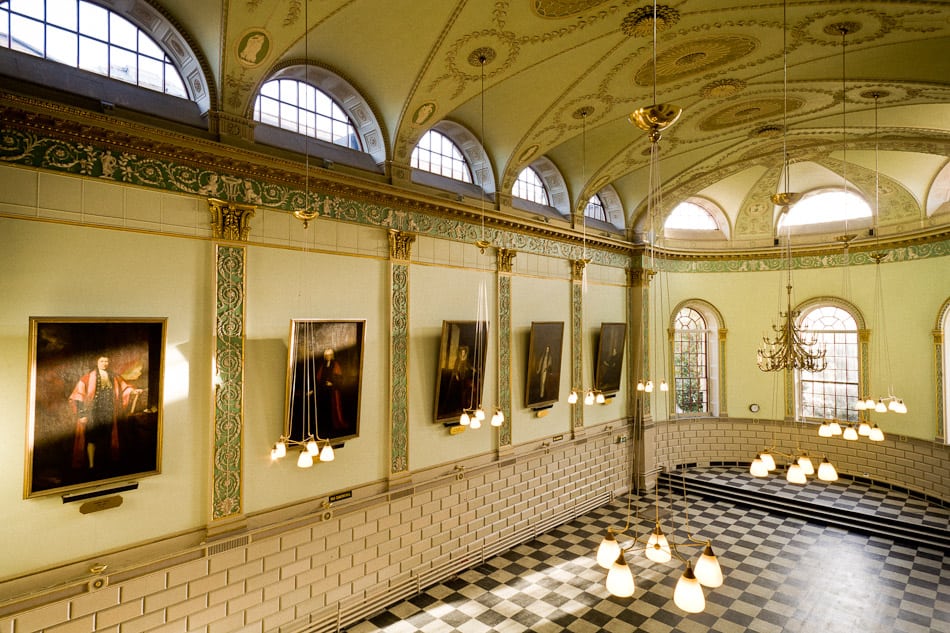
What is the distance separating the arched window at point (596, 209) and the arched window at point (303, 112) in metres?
7.13

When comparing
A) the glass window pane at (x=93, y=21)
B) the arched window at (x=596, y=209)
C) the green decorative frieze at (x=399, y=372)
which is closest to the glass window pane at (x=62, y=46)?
the glass window pane at (x=93, y=21)

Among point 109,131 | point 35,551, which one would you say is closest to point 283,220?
point 109,131

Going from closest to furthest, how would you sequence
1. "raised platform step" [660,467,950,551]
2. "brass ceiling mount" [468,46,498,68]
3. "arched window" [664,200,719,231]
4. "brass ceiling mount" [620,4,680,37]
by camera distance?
"brass ceiling mount" [620,4,680,37], "brass ceiling mount" [468,46,498,68], "raised platform step" [660,467,950,551], "arched window" [664,200,719,231]

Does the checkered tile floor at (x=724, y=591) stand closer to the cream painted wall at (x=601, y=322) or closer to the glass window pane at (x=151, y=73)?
the cream painted wall at (x=601, y=322)

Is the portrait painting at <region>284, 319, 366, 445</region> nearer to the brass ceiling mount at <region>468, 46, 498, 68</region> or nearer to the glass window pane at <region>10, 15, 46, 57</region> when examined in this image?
the glass window pane at <region>10, 15, 46, 57</region>

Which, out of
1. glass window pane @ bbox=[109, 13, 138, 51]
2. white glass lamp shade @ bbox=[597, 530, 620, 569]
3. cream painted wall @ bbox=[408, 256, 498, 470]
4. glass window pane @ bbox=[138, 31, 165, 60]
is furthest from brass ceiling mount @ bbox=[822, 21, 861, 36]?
glass window pane @ bbox=[109, 13, 138, 51]

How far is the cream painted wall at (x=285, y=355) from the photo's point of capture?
23.0ft

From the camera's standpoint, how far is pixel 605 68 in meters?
8.16

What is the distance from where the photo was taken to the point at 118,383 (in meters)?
5.77

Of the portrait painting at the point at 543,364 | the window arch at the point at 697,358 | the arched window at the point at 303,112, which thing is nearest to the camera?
the arched window at the point at 303,112

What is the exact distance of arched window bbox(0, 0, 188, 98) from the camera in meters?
5.55

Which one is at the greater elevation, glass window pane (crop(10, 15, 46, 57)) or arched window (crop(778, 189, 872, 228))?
arched window (crop(778, 189, 872, 228))

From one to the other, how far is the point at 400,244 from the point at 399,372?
2.15 m

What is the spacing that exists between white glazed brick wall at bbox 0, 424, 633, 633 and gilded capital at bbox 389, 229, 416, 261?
381 cm
